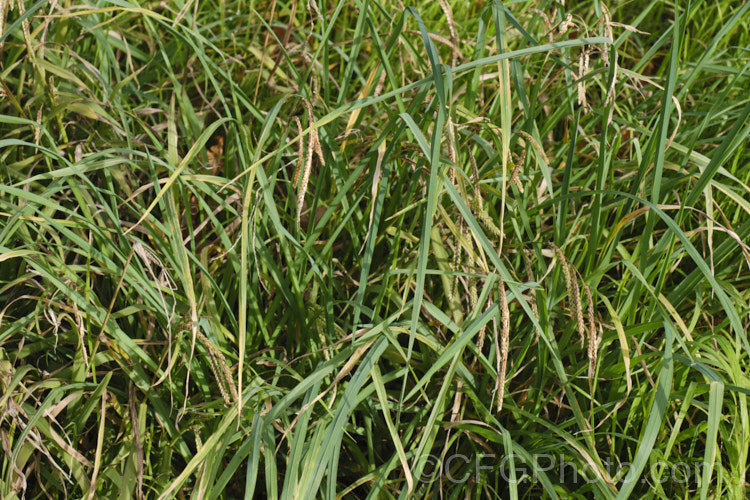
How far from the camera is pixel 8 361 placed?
1.27 meters

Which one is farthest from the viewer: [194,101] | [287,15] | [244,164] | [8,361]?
[287,15]

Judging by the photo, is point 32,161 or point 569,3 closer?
point 32,161

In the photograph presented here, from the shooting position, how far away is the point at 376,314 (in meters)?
1.25

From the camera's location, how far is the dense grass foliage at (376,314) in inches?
44.1

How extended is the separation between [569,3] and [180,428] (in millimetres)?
1971

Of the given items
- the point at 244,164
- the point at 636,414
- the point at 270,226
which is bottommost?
the point at 636,414

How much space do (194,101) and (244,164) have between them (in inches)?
27.2

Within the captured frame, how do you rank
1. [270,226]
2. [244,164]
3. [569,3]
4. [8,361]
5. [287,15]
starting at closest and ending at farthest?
[8,361]
[244,164]
[270,226]
[287,15]
[569,3]

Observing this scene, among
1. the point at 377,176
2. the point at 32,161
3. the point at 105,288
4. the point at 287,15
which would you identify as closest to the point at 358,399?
the point at 377,176

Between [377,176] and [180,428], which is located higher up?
[377,176]

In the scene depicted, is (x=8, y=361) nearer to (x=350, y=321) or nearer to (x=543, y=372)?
(x=350, y=321)

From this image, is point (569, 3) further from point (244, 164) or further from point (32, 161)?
point (32, 161)

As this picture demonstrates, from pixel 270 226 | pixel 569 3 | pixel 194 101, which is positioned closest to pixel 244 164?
pixel 270 226

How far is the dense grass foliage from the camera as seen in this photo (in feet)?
3.67
